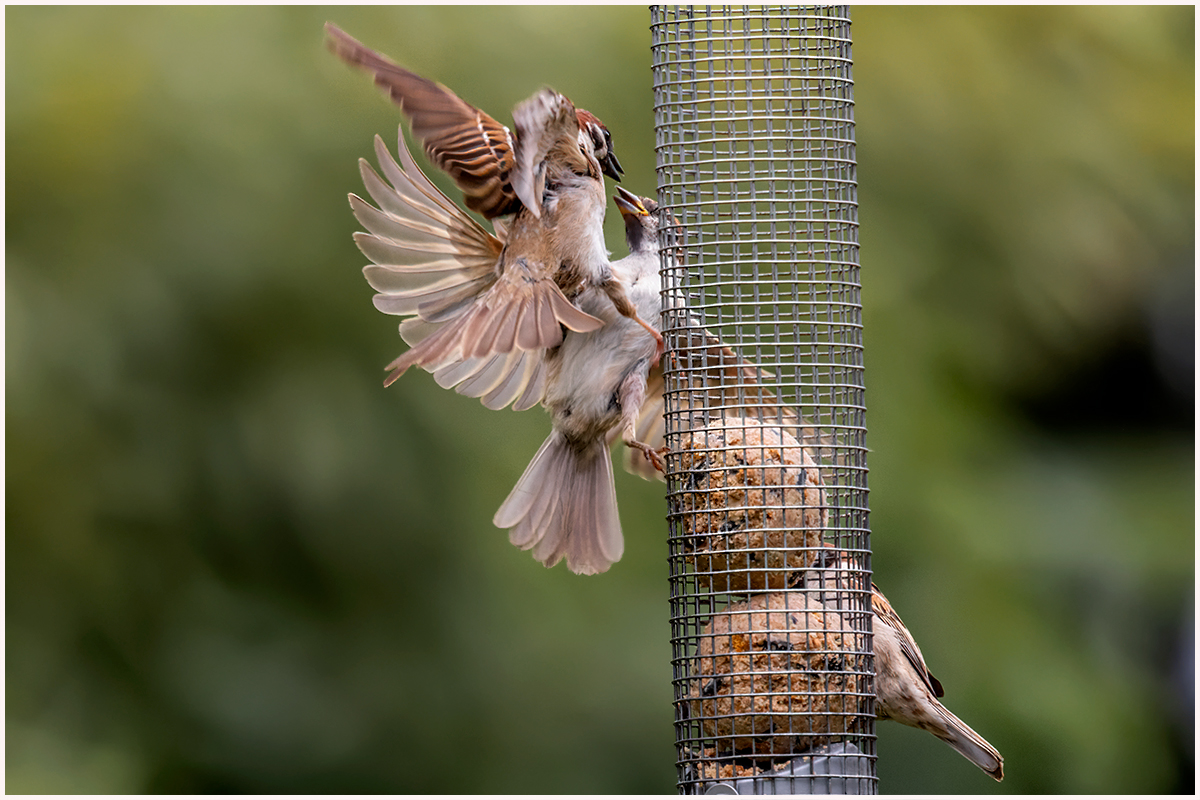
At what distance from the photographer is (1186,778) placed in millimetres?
7371

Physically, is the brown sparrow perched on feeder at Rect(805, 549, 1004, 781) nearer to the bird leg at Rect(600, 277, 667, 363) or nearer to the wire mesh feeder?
the wire mesh feeder

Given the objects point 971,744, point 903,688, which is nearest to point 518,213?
point 903,688

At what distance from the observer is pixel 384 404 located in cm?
757

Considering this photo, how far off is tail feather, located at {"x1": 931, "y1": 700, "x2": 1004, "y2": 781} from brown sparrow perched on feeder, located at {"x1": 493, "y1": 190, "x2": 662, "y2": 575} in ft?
4.45

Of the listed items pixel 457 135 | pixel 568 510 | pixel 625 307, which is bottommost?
pixel 568 510

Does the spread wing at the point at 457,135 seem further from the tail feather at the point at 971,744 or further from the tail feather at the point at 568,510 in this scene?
the tail feather at the point at 971,744

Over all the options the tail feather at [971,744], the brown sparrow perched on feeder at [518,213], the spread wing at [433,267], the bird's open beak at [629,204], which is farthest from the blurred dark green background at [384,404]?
the tail feather at [971,744]

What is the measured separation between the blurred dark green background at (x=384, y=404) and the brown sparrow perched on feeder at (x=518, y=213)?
1.71 m

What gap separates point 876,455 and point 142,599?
3.53m

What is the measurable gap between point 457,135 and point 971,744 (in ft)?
8.49

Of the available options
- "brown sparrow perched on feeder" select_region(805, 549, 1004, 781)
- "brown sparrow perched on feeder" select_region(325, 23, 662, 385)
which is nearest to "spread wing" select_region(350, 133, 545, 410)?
"brown sparrow perched on feeder" select_region(325, 23, 662, 385)

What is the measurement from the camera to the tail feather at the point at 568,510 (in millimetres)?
5930

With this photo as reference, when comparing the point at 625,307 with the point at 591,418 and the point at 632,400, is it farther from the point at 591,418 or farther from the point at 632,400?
the point at 591,418

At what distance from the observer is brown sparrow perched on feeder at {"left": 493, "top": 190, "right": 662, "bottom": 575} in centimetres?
565
